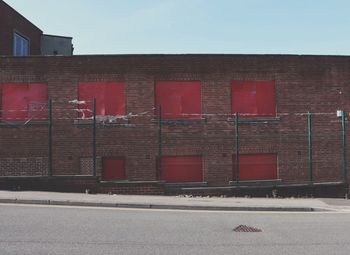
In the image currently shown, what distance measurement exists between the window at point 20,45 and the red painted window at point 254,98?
11.0m

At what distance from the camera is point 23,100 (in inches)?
850

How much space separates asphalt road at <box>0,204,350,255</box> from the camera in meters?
8.96

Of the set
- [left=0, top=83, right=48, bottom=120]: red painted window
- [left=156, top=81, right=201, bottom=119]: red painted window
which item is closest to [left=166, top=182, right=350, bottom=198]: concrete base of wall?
[left=156, top=81, right=201, bottom=119]: red painted window

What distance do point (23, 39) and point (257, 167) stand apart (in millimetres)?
13405

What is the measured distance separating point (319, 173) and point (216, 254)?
14671 millimetres

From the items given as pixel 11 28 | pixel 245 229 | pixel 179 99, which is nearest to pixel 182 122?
pixel 179 99

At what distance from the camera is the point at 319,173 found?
2231 centimetres

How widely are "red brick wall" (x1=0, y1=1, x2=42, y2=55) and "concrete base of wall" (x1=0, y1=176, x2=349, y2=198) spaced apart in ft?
29.2

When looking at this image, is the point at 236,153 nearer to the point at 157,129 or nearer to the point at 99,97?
the point at 157,129

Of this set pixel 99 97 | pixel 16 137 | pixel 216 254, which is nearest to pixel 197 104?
pixel 99 97

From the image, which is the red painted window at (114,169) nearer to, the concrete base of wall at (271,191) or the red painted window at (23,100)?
the red painted window at (23,100)

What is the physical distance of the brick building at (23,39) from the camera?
82.4ft

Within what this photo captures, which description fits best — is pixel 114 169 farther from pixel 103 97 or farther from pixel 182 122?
pixel 182 122

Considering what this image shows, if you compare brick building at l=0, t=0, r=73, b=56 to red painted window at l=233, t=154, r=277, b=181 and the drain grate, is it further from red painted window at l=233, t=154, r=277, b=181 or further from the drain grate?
the drain grate
